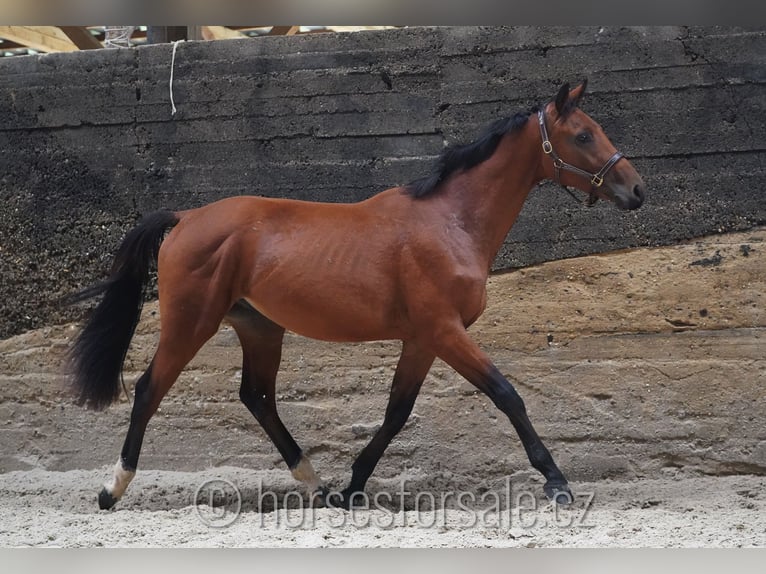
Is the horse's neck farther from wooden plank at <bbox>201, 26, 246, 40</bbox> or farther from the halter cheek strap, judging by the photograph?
wooden plank at <bbox>201, 26, 246, 40</bbox>

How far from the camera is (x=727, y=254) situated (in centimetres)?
380

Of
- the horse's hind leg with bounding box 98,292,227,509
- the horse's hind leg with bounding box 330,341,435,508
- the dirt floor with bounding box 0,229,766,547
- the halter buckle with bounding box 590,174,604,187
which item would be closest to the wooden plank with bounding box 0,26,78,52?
the dirt floor with bounding box 0,229,766,547

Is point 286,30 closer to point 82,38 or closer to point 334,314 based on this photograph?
point 82,38

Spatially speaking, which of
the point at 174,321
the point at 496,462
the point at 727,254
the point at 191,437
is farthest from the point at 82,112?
the point at 727,254

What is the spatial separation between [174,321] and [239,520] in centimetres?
80

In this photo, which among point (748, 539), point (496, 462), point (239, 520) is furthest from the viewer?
point (496, 462)

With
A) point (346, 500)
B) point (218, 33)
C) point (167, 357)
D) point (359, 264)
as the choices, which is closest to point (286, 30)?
point (218, 33)

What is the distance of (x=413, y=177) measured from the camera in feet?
12.8

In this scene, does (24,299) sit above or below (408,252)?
below

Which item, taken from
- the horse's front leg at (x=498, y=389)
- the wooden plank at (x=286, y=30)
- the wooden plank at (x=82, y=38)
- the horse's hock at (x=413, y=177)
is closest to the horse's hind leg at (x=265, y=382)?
the horse's hock at (x=413, y=177)

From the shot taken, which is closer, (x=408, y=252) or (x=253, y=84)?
(x=408, y=252)

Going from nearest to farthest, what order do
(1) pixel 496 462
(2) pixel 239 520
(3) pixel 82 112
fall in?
(2) pixel 239 520 → (1) pixel 496 462 → (3) pixel 82 112

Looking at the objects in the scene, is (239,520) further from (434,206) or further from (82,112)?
(82,112)

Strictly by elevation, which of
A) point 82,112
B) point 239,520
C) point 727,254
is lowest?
point 239,520
